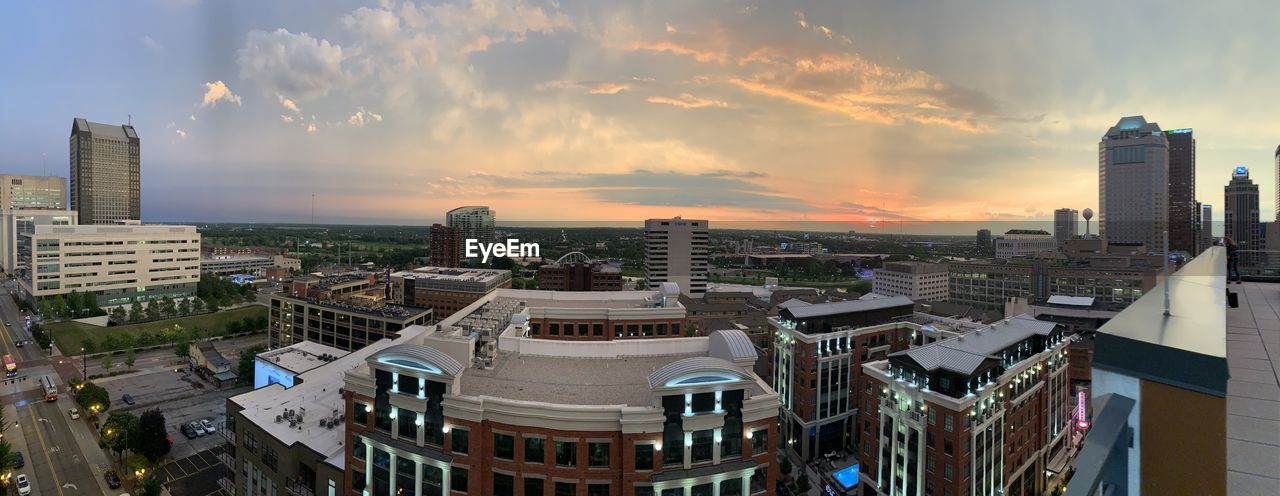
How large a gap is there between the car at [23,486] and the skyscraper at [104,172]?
151117 mm

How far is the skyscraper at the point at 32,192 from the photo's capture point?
418 ft

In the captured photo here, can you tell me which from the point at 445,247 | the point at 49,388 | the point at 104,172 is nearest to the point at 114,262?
the point at 49,388

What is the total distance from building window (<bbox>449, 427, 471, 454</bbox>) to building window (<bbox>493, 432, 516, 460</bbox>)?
908 mm

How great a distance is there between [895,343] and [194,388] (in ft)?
189

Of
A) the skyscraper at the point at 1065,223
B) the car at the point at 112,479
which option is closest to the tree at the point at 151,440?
the car at the point at 112,479

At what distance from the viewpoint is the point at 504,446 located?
1672 centimetres

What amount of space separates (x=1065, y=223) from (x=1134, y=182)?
179ft

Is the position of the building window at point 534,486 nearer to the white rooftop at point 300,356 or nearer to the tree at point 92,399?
the white rooftop at point 300,356

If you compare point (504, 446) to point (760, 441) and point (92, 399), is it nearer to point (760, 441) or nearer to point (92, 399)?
point (760, 441)

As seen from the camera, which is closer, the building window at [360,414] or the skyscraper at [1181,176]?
the building window at [360,414]

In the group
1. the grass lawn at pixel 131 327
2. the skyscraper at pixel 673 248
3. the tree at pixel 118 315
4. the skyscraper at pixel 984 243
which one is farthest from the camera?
the skyscraper at pixel 984 243

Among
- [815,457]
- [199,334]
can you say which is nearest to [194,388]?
[199,334]

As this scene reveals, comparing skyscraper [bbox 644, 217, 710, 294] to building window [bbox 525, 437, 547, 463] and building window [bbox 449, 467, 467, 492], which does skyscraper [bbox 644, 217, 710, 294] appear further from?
building window [bbox 525, 437, 547, 463]

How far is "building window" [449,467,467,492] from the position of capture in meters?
17.0
